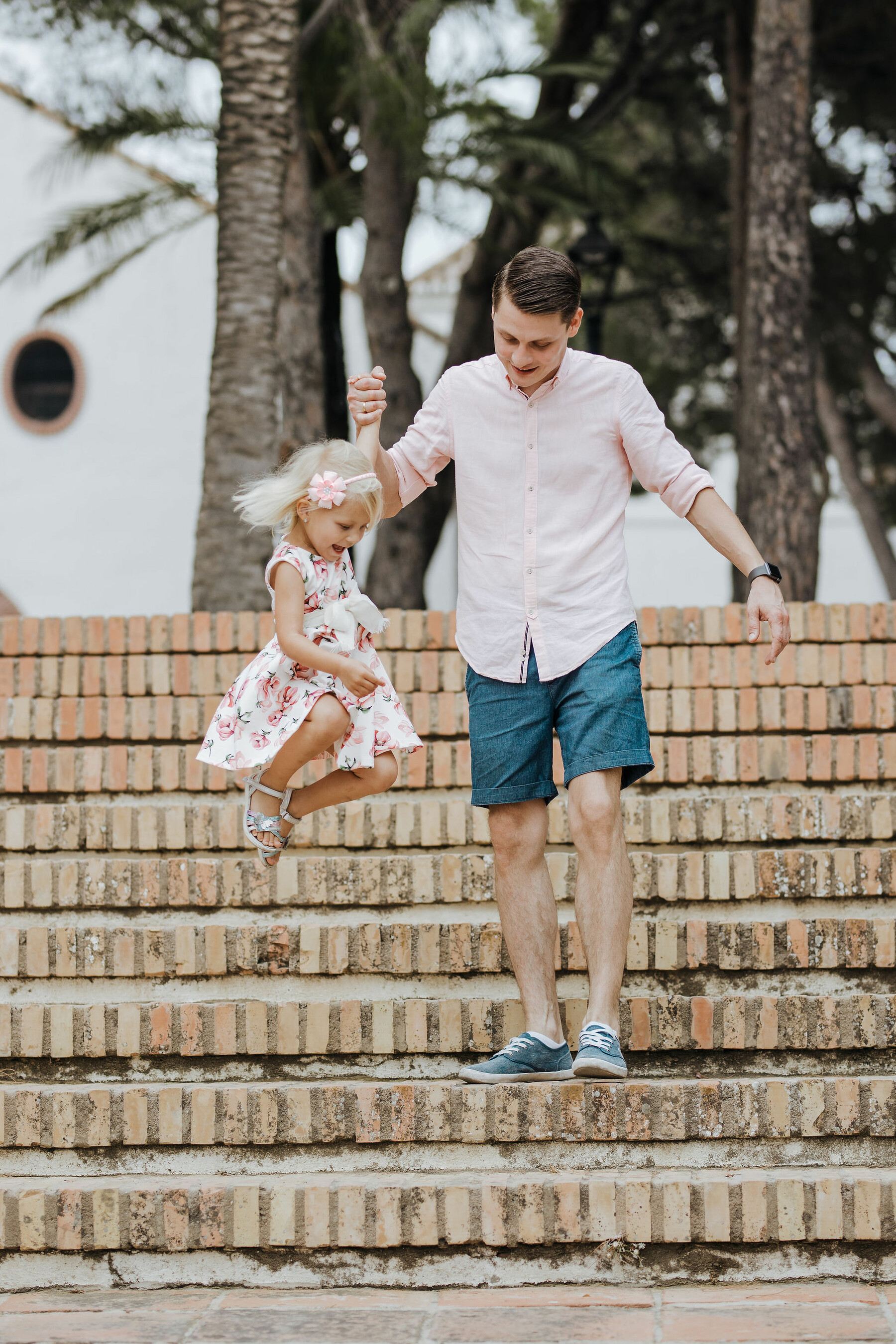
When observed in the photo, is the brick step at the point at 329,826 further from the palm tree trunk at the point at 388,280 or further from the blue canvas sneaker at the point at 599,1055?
the palm tree trunk at the point at 388,280

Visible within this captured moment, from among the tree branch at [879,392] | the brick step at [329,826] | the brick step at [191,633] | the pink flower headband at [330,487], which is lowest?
the brick step at [329,826]

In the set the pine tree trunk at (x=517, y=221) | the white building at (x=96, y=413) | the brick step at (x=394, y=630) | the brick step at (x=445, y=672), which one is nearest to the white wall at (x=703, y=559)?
the white building at (x=96, y=413)

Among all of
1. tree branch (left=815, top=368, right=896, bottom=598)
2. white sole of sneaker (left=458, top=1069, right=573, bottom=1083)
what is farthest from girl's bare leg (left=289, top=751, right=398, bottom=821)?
tree branch (left=815, top=368, right=896, bottom=598)

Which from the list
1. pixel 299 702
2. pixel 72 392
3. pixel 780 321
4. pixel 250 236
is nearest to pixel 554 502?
pixel 299 702

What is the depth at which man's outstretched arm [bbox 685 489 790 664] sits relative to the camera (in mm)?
3223

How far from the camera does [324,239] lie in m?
13.8

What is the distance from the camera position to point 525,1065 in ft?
10.8

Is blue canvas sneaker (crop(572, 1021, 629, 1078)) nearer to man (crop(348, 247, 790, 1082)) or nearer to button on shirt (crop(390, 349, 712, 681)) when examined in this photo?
man (crop(348, 247, 790, 1082))

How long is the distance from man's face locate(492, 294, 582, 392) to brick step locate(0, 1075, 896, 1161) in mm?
1572

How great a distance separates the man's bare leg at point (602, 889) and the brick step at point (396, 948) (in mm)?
386

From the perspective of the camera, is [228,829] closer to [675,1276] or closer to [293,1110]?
[293,1110]

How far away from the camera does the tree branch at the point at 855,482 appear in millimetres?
19047

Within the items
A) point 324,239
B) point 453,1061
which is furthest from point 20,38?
point 453,1061

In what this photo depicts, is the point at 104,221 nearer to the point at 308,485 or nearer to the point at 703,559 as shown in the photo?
the point at 308,485
